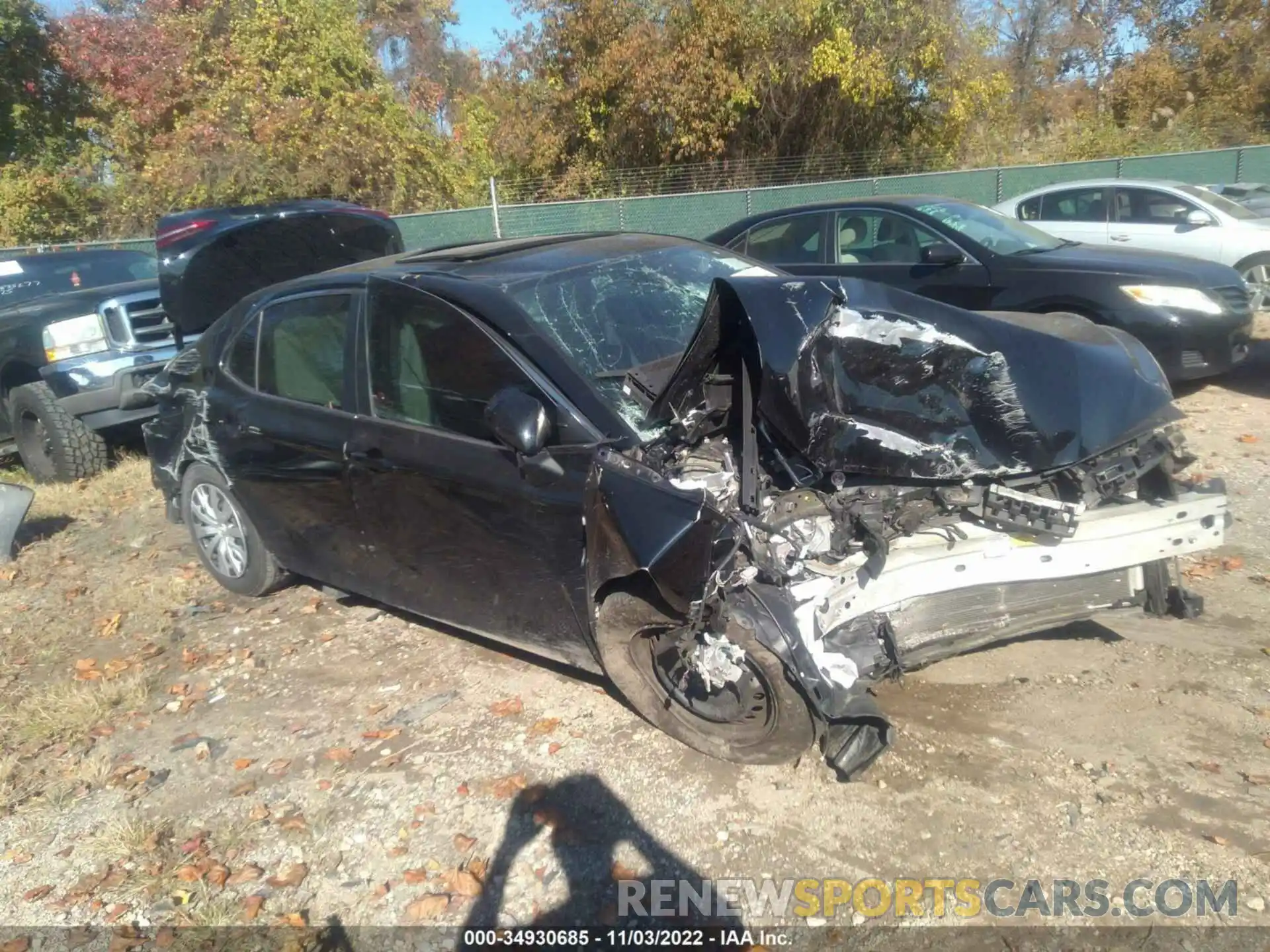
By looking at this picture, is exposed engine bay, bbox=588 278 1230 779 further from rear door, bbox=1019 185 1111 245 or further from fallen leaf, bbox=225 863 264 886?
rear door, bbox=1019 185 1111 245

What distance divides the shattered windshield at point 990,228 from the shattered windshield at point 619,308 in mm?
3784

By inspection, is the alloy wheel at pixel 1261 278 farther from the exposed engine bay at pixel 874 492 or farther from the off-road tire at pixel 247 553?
the off-road tire at pixel 247 553

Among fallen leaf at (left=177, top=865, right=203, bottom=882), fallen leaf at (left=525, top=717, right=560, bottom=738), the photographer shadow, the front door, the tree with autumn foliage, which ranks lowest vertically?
fallen leaf at (left=177, top=865, right=203, bottom=882)

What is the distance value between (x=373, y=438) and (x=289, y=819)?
151 centimetres

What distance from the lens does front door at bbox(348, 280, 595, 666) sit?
11.6ft

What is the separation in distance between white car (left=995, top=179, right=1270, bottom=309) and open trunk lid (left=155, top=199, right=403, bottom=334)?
6929mm

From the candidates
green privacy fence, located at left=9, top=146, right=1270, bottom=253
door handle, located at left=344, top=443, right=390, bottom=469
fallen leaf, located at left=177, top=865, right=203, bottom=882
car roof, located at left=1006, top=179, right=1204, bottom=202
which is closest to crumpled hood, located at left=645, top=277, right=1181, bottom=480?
door handle, located at left=344, top=443, right=390, bottom=469

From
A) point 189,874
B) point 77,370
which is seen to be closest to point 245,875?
point 189,874

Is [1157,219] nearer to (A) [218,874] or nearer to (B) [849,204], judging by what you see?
(B) [849,204]

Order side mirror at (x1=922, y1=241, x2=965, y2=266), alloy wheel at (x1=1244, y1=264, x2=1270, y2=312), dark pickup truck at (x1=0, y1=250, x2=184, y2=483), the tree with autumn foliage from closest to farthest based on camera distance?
side mirror at (x1=922, y1=241, x2=965, y2=266)
dark pickup truck at (x1=0, y1=250, x2=184, y2=483)
alloy wheel at (x1=1244, y1=264, x2=1270, y2=312)
the tree with autumn foliage

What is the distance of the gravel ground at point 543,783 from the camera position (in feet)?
9.91

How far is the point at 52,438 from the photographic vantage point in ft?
26.4

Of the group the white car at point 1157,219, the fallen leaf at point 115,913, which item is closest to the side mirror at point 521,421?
the fallen leaf at point 115,913

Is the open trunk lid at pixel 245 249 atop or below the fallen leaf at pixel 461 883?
atop
